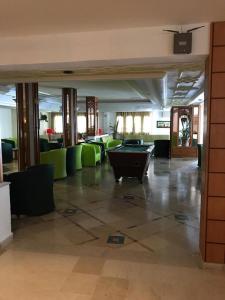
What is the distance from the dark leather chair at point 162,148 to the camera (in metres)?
12.3

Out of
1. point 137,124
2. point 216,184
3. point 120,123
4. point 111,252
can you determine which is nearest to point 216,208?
point 216,184

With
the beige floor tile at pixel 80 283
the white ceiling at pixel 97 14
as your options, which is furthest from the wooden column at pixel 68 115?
the beige floor tile at pixel 80 283

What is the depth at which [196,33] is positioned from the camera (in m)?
2.61

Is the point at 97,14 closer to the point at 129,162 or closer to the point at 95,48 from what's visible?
the point at 95,48

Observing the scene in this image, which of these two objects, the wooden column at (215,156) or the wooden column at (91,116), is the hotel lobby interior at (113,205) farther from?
the wooden column at (91,116)

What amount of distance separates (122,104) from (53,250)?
11.2 m

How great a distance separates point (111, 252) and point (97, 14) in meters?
2.60

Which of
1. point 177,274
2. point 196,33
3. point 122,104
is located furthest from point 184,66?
point 122,104

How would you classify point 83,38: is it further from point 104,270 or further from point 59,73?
point 104,270

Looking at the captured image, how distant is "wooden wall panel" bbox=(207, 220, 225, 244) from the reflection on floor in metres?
0.32

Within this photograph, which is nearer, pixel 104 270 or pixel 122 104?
pixel 104 270

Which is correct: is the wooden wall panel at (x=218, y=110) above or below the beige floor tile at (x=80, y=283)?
above

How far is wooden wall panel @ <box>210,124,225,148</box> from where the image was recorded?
2.62 meters

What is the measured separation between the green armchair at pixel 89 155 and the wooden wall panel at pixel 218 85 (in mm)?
6754
